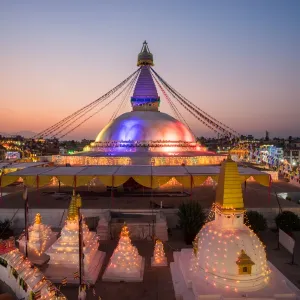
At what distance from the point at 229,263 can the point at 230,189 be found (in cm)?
175

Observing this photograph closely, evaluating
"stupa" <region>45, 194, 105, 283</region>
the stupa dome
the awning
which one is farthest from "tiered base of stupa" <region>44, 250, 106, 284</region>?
the awning

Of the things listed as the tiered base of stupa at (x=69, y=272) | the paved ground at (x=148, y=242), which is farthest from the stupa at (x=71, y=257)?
the paved ground at (x=148, y=242)

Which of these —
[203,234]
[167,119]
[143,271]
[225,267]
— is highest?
[167,119]

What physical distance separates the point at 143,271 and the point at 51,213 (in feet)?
20.1

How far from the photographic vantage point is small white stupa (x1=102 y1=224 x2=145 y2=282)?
929 centimetres

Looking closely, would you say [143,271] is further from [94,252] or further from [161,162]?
[161,162]

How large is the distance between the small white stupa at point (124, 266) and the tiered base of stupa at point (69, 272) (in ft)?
1.19

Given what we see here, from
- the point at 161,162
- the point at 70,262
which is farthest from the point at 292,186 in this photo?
the point at 70,262

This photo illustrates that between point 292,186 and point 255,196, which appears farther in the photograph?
point 292,186

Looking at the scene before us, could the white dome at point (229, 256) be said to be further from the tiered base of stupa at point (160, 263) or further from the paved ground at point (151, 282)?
the tiered base of stupa at point (160, 263)

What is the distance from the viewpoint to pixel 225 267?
7.50 m

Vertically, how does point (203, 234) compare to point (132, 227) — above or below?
above

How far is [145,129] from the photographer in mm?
23797

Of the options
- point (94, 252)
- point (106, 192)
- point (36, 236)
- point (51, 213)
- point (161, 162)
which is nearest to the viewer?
point (94, 252)
